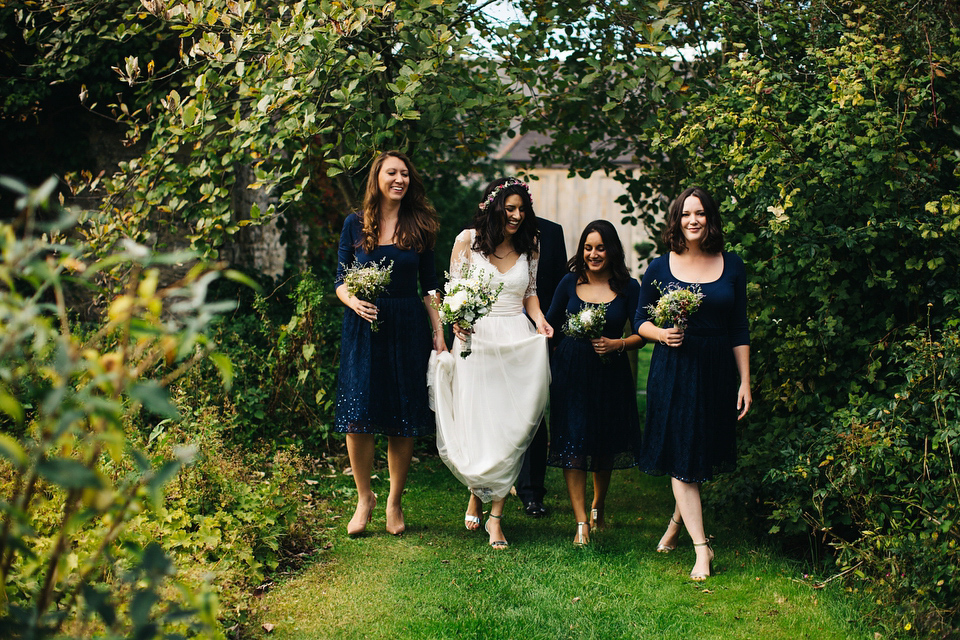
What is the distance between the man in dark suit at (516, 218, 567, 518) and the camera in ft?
16.8

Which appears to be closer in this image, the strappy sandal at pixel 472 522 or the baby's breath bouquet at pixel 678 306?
the baby's breath bouquet at pixel 678 306

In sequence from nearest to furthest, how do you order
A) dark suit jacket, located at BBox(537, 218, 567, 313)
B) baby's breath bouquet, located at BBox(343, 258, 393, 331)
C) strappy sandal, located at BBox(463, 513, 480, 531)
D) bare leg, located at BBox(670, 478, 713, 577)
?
1. bare leg, located at BBox(670, 478, 713, 577)
2. baby's breath bouquet, located at BBox(343, 258, 393, 331)
3. strappy sandal, located at BBox(463, 513, 480, 531)
4. dark suit jacket, located at BBox(537, 218, 567, 313)

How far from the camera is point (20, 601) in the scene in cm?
293

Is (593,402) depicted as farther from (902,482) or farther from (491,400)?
(902,482)

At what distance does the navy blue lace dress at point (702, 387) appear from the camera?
4.17m

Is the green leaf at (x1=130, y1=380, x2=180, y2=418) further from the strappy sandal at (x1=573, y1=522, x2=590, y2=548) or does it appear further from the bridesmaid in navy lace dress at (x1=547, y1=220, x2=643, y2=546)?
the strappy sandal at (x1=573, y1=522, x2=590, y2=548)

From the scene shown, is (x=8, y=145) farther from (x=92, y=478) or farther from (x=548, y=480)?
(x=92, y=478)

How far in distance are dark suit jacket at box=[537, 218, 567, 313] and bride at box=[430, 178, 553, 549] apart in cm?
37

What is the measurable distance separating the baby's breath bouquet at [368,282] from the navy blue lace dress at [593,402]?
3.50ft

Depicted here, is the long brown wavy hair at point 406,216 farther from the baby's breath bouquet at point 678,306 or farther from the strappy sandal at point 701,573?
the strappy sandal at point 701,573

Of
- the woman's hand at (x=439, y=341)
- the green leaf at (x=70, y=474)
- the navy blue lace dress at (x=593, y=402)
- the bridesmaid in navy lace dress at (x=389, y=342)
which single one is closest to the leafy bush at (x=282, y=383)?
the bridesmaid in navy lace dress at (x=389, y=342)

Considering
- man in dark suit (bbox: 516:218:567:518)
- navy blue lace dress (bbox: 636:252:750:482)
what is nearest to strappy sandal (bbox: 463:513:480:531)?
man in dark suit (bbox: 516:218:567:518)

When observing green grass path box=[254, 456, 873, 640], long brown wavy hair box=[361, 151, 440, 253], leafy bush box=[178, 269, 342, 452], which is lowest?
green grass path box=[254, 456, 873, 640]

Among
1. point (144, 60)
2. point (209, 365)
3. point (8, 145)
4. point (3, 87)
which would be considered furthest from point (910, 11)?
point (8, 145)
